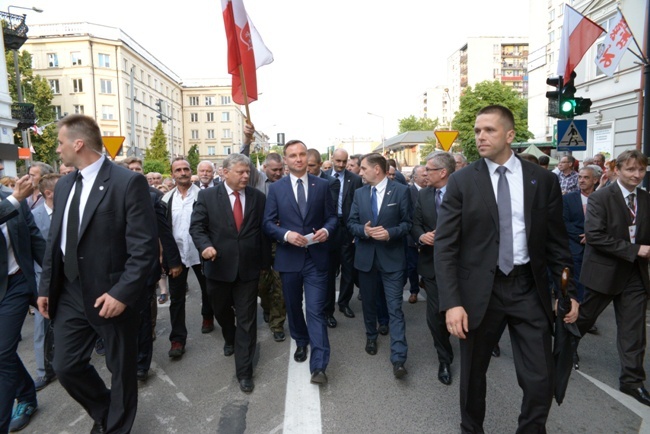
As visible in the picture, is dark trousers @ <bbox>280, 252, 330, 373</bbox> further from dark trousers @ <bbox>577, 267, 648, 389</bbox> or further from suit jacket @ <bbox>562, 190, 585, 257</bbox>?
suit jacket @ <bbox>562, 190, 585, 257</bbox>

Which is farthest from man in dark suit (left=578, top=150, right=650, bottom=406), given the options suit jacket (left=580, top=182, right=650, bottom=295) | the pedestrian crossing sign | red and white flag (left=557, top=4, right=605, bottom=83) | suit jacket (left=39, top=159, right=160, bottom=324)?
red and white flag (left=557, top=4, right=605, bottom=83)

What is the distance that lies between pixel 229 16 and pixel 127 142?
198 ft

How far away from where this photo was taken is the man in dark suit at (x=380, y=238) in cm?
466

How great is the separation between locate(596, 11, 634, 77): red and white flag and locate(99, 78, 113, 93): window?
59224 millimetres

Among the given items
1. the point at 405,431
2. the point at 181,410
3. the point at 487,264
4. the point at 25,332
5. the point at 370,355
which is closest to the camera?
the point at 487,264

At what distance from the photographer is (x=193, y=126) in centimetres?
9044

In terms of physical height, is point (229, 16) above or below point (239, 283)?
above

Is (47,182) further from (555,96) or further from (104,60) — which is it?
(104,60)

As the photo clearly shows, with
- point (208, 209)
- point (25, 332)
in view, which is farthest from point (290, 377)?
point (25, 332)

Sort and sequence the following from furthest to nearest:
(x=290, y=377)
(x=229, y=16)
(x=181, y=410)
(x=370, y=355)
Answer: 1. (x=229, y=16)
2. (x=370, y=355)
3. (x=290, y=377)
4. (x=181, y=410)

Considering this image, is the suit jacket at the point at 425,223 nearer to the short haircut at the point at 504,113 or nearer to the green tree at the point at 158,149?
the short haircut at the point at 504,113

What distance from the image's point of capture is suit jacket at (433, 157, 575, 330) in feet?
9.54

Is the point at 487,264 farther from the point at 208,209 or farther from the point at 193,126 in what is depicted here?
the point at 193,126

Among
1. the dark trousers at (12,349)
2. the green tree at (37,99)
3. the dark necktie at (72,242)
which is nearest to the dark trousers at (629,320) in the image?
the dark necktie at (72,242)
